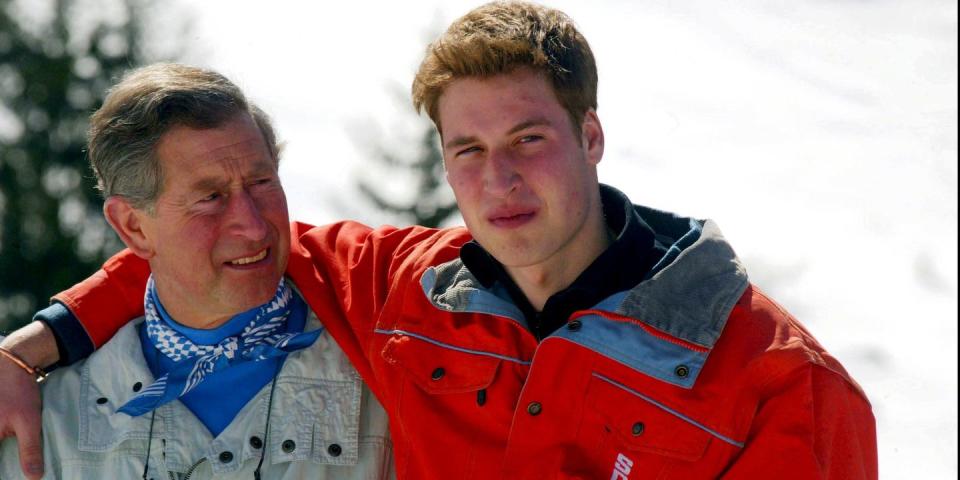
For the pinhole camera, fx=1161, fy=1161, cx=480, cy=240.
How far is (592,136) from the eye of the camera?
299 centimetres

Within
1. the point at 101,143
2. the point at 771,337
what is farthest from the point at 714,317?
the point at 101,143

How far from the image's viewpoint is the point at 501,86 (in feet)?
9.34

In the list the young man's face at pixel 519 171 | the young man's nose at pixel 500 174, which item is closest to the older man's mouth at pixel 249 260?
the young man's face at pixel 519 171

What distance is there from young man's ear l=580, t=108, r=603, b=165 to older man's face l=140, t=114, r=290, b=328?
2.85 ft

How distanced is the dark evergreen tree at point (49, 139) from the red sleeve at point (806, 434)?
13.0 meters

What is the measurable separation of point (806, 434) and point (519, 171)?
0.90 m

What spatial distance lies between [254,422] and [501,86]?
1.12m

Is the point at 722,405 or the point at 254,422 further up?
the point at 722,405

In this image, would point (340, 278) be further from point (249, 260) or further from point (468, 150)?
point (468, 150)

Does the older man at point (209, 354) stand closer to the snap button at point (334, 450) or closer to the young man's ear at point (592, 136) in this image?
the snap button at point (334, 450)

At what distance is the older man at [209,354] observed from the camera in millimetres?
3113

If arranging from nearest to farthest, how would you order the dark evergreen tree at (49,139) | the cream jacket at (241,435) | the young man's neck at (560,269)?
1. the young man's neck at (560,269)
2. the cream jacket at (241,435)
3. the dark evergreen tree at (49,139)

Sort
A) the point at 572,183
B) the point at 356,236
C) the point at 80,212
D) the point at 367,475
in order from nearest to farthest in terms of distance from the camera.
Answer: the point at 572,183 < the point at 367,475 < the point at 356,236 < the point at 80,212

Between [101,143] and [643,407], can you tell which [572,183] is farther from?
[101,143]
